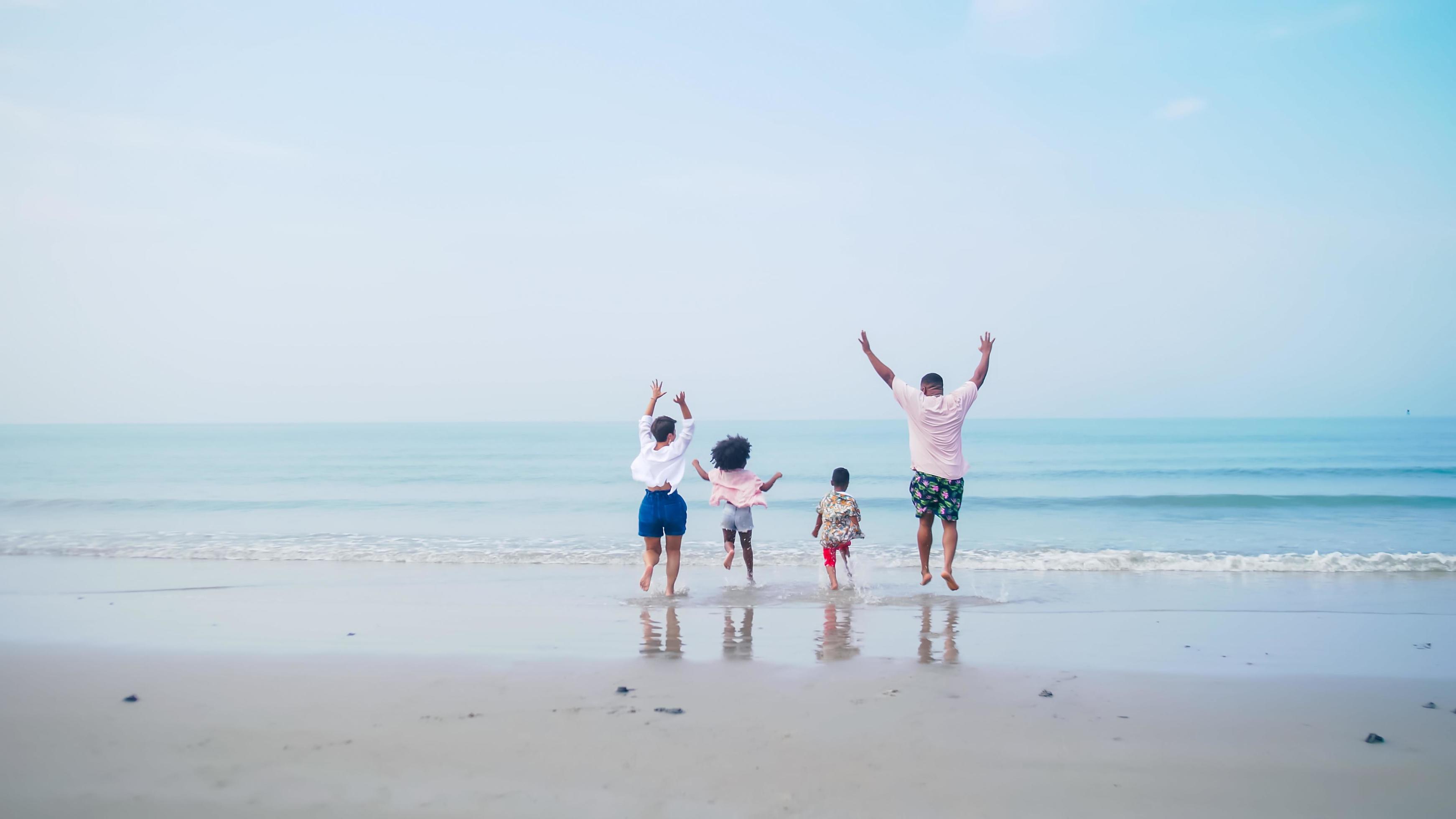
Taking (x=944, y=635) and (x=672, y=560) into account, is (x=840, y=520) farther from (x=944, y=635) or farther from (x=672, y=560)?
(x=944, y=635)

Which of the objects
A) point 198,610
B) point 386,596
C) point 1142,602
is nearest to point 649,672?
point 386,596

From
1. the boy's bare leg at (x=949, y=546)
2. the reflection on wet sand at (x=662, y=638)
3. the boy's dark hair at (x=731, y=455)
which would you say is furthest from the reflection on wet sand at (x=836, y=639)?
the boy's dark hair at (x=731, y=455)

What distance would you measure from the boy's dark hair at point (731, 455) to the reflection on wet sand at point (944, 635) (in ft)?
7.99

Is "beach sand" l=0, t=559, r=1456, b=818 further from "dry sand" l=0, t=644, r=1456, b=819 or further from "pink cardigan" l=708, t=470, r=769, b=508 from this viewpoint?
"pink cardigan" l=708, t=470, r=769, b=508

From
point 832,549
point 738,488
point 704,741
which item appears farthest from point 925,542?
point 704,741

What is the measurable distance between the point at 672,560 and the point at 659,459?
1.11 meters

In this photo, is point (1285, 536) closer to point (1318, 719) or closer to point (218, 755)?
point (1318, 719)

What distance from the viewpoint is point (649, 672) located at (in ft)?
16.7

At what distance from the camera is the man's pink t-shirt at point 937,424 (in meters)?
7.56

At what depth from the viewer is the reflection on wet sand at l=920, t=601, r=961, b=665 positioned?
18.1ft

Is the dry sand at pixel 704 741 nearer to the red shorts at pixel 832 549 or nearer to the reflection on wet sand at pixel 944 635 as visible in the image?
the reflection on wet sand at pixel 944 635

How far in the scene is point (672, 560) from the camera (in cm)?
802

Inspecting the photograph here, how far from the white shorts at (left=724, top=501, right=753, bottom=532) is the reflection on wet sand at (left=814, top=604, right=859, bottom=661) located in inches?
74.3

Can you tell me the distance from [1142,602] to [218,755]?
7514 millimetres
